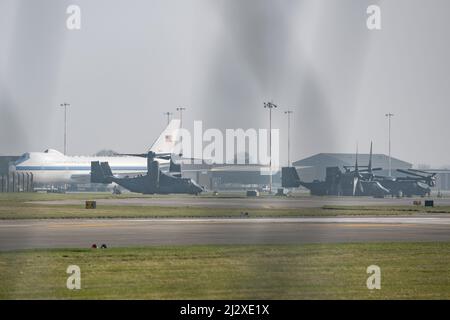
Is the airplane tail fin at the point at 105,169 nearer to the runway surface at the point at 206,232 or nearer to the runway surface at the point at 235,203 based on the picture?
the runway surface at the point at 235,203

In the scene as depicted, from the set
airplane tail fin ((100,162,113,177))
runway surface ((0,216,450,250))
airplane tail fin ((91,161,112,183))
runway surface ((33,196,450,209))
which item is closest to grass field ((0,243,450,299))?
runway surface ((0,216,450,250))

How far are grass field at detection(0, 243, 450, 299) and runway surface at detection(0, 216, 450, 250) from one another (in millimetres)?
5013

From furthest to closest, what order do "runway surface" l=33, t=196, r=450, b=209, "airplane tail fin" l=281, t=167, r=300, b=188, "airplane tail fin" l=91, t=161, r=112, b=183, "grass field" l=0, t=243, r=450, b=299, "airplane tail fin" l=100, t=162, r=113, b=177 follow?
"airplane tail fin" l=281, t=167, r=300, b=188
"airplane tail fin" l=100, t=162, r=113, b=177
"airplane tail fin" l=91, t=161, r=112, b=183
"runway surface" l=33, t=196, r=450, b=209
"grass field" l=0, t=243, r=450, b=299

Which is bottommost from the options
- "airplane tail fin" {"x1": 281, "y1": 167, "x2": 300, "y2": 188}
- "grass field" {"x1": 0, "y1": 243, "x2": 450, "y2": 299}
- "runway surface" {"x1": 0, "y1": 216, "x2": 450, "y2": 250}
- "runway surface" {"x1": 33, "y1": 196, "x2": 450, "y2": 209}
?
"grass field" {"x1": 0, "y1": 243, "x2": 450, "y2": 299}

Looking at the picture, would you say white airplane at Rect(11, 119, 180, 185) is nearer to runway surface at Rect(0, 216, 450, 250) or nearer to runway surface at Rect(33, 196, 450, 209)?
runway surface at Rect(33, 196, 450, 209)

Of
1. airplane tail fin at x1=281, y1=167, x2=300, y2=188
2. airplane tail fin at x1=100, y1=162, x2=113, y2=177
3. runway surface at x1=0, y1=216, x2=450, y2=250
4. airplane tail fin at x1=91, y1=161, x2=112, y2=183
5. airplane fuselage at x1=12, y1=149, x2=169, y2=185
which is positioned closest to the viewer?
runway surface at x1=0, y1=216, x2=450, y2=250

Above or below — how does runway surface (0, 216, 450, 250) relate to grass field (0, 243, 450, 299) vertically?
above

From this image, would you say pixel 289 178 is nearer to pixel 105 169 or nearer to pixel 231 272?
pixel 105 169

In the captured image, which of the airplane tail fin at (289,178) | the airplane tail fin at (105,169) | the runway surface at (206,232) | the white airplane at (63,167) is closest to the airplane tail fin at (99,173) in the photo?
the airplane tail fin at (105,169)

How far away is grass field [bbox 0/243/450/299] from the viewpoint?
2631 cm
